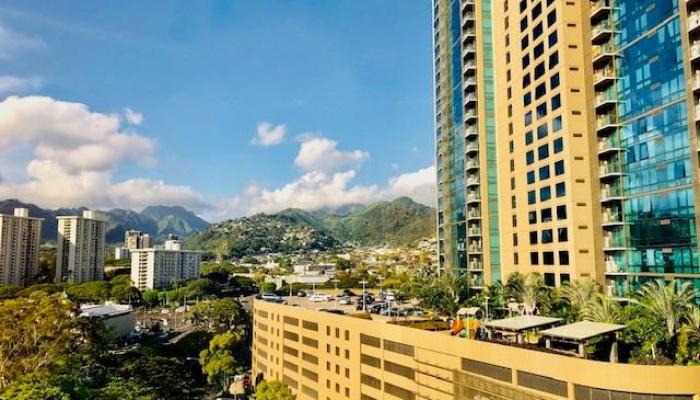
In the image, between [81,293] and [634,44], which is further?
[81,293]

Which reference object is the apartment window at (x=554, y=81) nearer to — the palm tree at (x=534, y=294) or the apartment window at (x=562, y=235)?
the apartment window at (x=562, y=235)

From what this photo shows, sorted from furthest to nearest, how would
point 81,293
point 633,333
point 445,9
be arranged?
point 81,293 < point 445,9 < point 633,333

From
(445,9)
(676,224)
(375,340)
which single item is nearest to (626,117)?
(676,224)

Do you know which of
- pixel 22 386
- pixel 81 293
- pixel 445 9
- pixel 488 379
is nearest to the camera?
pixel 488 379

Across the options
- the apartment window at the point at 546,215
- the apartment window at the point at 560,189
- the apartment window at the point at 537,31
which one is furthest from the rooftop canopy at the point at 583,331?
the apartment window at the point at 537,31

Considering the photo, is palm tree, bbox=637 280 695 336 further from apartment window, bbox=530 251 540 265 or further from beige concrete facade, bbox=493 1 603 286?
apartment window, bbox=530 251 540 265

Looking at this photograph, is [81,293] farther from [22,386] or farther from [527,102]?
[527,102]

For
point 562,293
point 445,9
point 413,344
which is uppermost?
point 445,9

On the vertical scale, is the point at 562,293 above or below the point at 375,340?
above
